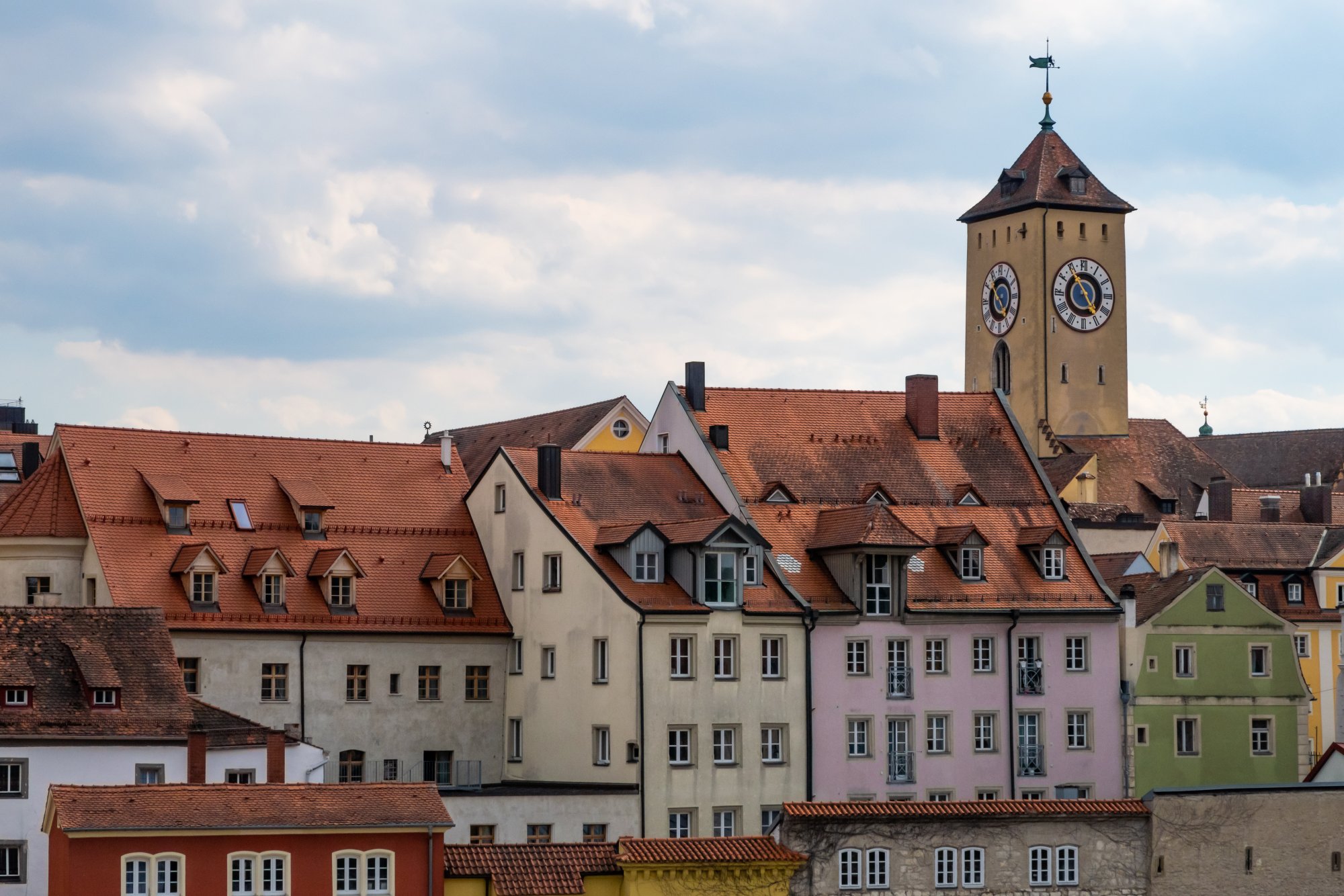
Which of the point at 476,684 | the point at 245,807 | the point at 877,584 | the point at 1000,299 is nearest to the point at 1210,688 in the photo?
the point at 877,584

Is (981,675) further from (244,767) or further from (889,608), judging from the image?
(244,767)

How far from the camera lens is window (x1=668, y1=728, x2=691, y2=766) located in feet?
243

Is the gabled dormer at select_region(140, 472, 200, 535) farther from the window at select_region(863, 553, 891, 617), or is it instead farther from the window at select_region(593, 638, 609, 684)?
the window at select_region(863, 553, 891, 617)

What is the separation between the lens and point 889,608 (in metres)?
78.7

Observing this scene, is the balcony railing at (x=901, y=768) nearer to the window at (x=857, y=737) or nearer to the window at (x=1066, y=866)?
the window at (x=857, y=737)

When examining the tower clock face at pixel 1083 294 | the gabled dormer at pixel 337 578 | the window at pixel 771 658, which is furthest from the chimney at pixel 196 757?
the tower clock face at pixel 1083 294

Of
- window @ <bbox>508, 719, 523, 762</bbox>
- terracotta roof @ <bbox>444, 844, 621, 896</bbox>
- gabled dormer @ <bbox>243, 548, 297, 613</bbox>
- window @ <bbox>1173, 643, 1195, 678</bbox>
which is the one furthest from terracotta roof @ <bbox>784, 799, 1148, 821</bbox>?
gabled dormer @ <bbox>243, 548, 297, 613</bbox>

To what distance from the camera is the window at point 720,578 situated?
75812 mm

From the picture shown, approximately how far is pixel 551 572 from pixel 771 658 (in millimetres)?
6825

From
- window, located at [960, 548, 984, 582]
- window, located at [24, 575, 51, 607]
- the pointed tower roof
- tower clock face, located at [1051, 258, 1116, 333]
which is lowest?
window, located at [24, 575, 51, 607]

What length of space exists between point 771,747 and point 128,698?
1882cm

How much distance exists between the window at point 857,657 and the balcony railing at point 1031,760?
5440 millimetres

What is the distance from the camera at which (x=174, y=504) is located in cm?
7738

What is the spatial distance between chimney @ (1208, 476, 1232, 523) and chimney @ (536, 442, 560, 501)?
47.6 meters
